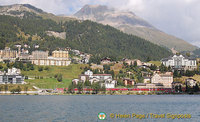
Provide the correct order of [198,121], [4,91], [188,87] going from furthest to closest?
1. [188,87]
2. [4,91]
3. [198,121]

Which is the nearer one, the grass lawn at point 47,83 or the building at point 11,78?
the grass lawn at point 47,83

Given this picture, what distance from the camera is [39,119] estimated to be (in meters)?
66.1

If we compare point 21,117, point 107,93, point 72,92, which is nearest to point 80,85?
point 72,92

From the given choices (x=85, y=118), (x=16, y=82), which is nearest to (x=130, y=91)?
(x=16, y=82)

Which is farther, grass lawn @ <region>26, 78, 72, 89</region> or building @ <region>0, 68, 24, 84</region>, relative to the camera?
building @ <region>0, 68, 24, 84</region>

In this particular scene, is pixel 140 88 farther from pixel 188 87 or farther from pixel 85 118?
pixel 85 118

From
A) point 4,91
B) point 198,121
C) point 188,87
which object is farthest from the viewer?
point 188,87

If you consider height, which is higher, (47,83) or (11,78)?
(11,78)

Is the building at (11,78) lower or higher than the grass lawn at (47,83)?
higher

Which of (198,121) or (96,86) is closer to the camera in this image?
(198,121)

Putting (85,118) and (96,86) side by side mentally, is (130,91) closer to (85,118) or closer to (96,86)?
(96,86)

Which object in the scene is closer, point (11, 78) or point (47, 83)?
point (47, 83)

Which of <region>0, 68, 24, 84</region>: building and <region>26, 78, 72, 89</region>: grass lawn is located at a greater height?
<region>0, 68, 24, 84</region>: building

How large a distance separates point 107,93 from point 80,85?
53.7 ft
